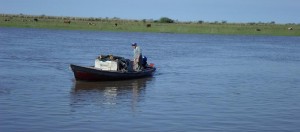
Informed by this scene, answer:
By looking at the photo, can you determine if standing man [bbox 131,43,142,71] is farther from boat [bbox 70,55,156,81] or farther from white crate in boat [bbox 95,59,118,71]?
white crate in boat [bbox 95,59,118,71]

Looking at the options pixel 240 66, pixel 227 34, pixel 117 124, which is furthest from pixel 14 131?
pixel 227 34

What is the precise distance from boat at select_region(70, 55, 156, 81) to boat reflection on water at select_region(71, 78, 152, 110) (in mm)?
234

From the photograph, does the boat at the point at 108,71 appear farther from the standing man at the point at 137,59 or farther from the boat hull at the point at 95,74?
the standing man at the point at 137,59

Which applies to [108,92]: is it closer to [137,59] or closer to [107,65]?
[107,65]

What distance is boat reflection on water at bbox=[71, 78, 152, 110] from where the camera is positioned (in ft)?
65.9

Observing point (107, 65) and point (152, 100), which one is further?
point (107, 65)

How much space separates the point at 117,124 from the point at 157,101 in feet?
15.5

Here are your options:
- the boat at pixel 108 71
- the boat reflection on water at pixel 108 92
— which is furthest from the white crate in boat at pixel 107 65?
the boat reflection on water at pixel 108 92

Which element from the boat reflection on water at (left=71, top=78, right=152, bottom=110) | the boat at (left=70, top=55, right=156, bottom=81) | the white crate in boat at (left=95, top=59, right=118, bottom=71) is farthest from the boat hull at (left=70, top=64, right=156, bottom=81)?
the white crate in boat at (left=95, top=59, right=118, bottom=71)

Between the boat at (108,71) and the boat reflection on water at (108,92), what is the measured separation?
234 mm

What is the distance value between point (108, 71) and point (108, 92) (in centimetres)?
289

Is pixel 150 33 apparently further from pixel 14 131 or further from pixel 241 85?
pixel 14 131

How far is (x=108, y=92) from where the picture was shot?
22984 mm

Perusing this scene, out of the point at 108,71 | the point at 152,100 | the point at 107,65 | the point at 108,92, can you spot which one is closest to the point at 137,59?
the point at 107,65
